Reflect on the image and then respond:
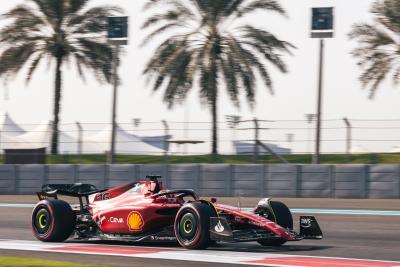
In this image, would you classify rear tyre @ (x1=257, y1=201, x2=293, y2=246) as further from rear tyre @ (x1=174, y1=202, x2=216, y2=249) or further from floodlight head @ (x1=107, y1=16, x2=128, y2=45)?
floodlight head @ (x1=107, y1=16, x2=128, y2=45)

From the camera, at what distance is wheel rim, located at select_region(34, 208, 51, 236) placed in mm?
12172

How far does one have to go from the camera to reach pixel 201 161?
2509cm

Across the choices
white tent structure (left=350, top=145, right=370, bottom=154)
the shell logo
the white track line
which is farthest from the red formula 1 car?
white tent structure (left=350, top=145, right=370, bottom=154)

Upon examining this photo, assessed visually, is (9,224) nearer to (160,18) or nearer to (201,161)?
(201,161)

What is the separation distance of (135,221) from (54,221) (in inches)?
52.5

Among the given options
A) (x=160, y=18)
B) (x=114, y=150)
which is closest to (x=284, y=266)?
(x=114, y=150)

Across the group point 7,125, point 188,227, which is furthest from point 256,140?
point 7,125

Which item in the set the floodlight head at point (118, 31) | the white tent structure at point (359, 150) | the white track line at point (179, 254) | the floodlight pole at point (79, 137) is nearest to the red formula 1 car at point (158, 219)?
the white track line at point (179, 254)

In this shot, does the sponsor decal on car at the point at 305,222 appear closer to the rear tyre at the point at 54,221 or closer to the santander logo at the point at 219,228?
the santander logo at the point at 219,228

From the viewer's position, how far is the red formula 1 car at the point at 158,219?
34.4 feet

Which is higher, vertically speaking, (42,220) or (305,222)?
(305,222)

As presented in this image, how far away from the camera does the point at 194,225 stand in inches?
413

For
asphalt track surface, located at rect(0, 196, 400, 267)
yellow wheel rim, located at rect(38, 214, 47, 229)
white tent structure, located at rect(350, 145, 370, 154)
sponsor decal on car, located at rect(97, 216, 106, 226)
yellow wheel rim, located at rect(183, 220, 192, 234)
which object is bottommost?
asphalt track surface, located at rect(0, 196, 400, 267)

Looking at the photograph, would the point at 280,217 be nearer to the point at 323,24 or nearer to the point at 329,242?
the point at 329,242
